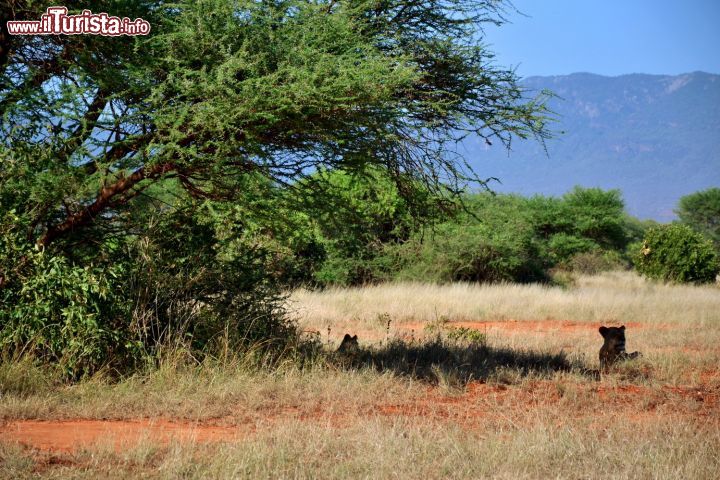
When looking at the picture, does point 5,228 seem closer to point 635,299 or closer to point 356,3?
point 356,3

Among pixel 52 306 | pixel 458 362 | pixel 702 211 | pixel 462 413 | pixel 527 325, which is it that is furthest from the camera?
pixel 702 211

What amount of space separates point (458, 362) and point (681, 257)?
20.7 meters

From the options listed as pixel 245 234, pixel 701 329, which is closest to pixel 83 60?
pixel 245 234

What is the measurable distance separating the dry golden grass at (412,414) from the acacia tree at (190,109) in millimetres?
2058

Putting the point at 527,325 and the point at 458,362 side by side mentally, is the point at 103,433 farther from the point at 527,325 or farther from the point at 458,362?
the point at 527,325

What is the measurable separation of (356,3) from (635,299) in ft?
43.8

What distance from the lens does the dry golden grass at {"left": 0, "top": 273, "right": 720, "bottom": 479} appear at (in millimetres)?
6113

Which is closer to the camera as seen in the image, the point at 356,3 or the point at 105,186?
the point at 105,186

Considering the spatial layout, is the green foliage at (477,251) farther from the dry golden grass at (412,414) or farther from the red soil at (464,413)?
the red soil at (464,413)

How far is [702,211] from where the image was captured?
216 ft

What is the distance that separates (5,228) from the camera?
29.6 feet

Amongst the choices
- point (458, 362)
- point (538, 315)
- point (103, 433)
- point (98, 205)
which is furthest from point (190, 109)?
point (538, 315)

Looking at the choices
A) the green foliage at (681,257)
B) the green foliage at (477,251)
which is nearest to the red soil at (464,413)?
the green foliage at (477,251)

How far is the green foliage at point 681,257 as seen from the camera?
96.2 ft
